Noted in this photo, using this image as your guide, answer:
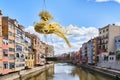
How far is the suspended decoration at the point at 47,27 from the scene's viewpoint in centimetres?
258

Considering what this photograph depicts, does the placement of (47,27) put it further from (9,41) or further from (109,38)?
(109,38)

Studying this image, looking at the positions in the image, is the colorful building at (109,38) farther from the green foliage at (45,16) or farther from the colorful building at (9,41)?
the green foliage at (45,16)

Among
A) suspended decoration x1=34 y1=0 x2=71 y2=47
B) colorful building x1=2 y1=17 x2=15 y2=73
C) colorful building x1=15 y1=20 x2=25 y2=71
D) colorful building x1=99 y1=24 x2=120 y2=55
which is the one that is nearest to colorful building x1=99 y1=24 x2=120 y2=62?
colorful building x1=99 y1=24 x2=120 y2=55

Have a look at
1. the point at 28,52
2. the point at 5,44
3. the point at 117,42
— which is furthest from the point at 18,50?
the point at 117,42

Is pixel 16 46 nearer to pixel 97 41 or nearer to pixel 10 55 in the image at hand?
pixel 10 55

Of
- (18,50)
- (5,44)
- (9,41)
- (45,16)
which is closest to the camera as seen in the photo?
(45,16)

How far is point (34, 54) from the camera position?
92.4 metres

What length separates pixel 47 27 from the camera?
260cm

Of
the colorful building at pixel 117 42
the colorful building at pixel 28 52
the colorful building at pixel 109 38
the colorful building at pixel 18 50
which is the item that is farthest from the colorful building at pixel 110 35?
the colorful building at pixel 18 50

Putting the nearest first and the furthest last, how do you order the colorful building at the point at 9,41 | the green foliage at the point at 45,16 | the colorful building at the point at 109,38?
the green foliage at the point at 45,16
the colorful building at the point at 9,41
the colorful building at the point at 109,38

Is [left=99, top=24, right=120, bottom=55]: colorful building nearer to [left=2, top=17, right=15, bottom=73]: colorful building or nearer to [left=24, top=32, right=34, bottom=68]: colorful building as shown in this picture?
[left=24, top=32, right=34, bottom=68]: colorful building

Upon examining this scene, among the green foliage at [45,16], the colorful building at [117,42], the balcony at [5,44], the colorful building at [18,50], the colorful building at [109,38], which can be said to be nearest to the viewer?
the green foliage at [45,16]

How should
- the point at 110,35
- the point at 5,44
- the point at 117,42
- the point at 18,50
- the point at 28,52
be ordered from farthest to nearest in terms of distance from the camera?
1. the point at 110,35
2. the point at 117,42
3. the point at 28,52
4. the point at 18,50
5. the point at 5,44

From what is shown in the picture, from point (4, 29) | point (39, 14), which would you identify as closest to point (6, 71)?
point (4, 29)
